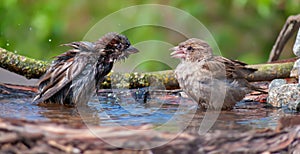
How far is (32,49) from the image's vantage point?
7480 millimetres

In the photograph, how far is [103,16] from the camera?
298 inches

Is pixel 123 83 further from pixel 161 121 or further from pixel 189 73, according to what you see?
pixel 161 121

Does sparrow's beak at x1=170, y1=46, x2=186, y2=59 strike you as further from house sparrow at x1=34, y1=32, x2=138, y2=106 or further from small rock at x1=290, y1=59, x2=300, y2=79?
small rock at x1=290, y1=59, x2=300, y2=79

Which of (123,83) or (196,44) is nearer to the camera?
(196,44)

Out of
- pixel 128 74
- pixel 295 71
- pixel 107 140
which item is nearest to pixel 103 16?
pixel 128 74

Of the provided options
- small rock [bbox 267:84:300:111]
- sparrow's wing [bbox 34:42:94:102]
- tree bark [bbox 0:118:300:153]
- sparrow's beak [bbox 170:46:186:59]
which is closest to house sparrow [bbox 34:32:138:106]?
sparrow's wing [bbox 34:42:94:102]

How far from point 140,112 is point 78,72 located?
1.89ft

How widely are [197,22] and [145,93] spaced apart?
3.21 metres

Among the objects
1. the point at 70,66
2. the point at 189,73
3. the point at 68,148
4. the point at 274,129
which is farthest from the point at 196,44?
the point at 68,148

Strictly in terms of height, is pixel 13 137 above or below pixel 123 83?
below

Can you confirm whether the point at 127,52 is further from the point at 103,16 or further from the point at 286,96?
the point at 103,16

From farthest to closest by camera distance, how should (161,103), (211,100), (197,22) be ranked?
(197,22) → (161,103) → (211,100)

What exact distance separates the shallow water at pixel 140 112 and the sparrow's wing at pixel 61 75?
122 millimetres

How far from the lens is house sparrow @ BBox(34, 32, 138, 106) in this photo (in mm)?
3930
